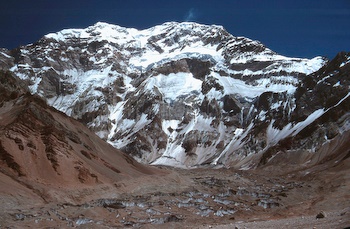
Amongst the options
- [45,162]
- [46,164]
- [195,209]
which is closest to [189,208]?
[195,209]

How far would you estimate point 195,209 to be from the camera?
171 feet

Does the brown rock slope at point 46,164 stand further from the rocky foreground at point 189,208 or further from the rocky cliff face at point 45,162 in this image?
the rocky foreground at point 189,208

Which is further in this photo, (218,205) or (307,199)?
(307,199)

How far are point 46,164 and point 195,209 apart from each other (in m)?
20.6

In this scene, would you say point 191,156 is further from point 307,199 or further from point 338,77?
point 307,199

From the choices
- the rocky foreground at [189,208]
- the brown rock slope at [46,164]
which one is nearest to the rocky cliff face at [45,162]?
the brown rock slope at [46,164]

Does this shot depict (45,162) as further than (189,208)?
Yes

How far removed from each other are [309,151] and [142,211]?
96.4 m

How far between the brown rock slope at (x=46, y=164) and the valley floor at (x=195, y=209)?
180 centimetres

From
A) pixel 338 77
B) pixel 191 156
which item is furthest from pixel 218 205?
pixel 191 156

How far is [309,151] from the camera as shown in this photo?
13338cm

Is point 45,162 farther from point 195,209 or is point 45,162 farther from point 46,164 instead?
point 195,209

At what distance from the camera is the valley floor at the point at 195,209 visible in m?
35.5

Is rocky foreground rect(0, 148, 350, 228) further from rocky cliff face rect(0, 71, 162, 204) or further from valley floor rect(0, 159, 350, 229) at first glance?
rocky cliff face rect(0, 71, 162, 204)
